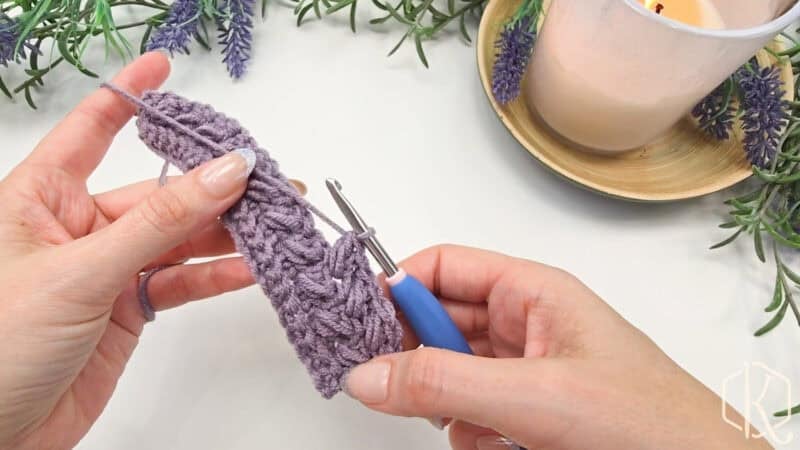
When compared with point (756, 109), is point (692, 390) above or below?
below

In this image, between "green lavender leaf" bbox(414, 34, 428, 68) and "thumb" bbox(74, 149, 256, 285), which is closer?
"thumb" bbox(74, 149, 256, 285)

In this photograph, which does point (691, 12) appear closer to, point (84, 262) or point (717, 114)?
point (717, 114)

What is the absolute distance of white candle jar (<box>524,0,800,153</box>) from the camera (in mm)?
493

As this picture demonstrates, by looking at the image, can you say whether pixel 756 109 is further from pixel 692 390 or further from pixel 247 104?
pixel 247 104

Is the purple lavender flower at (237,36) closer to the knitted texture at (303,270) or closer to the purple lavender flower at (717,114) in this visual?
the knitted texture at (303,270)

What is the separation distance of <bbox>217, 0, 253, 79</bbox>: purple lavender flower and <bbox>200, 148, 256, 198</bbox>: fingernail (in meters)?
0.27

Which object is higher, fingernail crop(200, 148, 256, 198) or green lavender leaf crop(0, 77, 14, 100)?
fingernail crop(200, 148, 256, 198)

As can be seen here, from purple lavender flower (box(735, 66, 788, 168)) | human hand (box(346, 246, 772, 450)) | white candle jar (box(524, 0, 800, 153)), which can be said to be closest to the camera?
human hand (box(346, 246, 772, 450))

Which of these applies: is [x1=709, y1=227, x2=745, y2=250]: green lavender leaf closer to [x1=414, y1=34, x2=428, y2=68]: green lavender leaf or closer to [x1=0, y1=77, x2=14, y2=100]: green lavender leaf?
[x1=414, y1=34, x2=428, y2=68]: green lavender leaf

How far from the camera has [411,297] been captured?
1.52 feet

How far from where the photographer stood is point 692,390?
0.41 m

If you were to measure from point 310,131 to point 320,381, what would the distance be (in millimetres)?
301

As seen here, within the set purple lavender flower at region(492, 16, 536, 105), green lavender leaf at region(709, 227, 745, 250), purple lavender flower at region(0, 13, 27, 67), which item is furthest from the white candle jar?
purple lavender flower at region(0, 13, 27, 67)

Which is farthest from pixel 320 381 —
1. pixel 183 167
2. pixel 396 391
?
pixel 183 167
